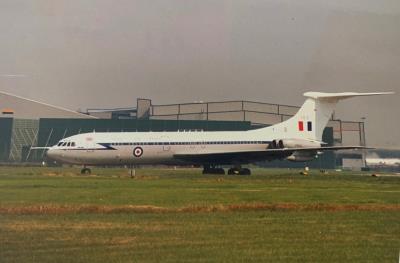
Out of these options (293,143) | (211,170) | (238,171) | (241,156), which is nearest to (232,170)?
(238,171)

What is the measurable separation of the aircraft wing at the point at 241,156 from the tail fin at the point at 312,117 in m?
3.31

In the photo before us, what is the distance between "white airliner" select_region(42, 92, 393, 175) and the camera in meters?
53.4

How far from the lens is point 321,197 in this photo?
76.8 feet

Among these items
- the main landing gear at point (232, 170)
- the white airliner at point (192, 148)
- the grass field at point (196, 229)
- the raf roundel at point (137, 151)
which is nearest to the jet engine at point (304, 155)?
the white airliner at point (192, 148)

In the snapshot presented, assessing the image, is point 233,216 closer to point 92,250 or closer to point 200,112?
point 92,250

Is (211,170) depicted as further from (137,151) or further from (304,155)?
(304,155)

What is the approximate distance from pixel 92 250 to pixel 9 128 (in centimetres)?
10086

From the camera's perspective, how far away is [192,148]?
54.8 meters

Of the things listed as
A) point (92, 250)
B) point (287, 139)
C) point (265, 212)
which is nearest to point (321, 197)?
point (265, 212)

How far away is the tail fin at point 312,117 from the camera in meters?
56.2

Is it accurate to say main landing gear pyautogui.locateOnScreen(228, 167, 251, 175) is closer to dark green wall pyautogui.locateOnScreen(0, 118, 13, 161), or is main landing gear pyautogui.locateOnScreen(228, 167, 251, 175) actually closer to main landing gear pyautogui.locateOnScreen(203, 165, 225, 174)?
main landing gear pyautogui.locateOnScreen(203, 165, 225, 174)

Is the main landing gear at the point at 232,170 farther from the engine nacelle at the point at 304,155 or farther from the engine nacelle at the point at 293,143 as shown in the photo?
the engine nacelle at the point at 304,155

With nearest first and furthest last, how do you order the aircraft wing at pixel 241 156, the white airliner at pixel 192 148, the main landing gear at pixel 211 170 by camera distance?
the aircraft wing at pixel 241 156 < the white airliner at pixel 192 148 < the main landing gear at pixel 211 170

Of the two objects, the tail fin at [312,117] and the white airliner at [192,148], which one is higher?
the tail fin at [312,117]
